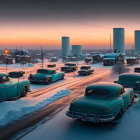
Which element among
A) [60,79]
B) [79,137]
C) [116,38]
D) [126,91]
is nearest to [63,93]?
[126,91]

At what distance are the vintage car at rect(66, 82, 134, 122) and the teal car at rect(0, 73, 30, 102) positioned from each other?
4596 mm

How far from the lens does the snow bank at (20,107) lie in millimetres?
9617

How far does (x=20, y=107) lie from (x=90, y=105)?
4.30 m

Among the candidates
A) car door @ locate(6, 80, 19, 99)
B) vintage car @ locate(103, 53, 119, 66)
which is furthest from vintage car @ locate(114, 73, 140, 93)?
vintage car @ locate(103, 53, 119, 66)

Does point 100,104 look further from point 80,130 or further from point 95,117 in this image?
point 80,130

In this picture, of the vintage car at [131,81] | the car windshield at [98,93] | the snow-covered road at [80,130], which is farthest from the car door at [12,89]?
the vintage car at [131,81]

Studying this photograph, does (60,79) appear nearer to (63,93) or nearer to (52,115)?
(63,93)

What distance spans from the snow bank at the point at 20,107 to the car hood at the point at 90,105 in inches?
115

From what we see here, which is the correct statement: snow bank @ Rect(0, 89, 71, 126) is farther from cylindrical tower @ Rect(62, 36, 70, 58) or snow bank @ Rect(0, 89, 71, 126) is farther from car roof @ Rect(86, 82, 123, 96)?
cylindrical tower @ Rect(62, 36, 70, 58)

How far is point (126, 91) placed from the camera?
10.7m

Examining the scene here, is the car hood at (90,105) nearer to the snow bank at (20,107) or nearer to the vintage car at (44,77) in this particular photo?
the snow bank at (20,107)

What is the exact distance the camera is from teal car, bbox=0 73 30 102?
38.7 ft

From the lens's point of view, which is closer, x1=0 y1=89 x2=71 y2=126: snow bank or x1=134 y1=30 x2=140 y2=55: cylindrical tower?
x1=0 y1=89 x2=71 y2=126: snow bank

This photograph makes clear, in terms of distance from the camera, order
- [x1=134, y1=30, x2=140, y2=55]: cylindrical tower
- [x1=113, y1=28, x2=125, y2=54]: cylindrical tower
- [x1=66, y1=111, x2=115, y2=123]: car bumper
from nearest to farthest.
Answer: [x1=66, y1=111, x2=115, y2=123]: car bumper, [x1=113, y1=28, x2=125, y2=54]: cylindrical tower, [x1=134, y1=30, x2=140, y2=55]: cylindrical tower
